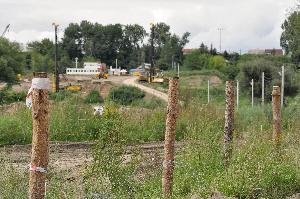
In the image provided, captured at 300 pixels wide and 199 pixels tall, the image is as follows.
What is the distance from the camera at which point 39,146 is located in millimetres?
6504

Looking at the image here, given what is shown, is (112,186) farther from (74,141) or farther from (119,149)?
(74,141)

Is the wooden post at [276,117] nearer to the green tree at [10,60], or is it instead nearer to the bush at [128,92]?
the bush at [128,92]

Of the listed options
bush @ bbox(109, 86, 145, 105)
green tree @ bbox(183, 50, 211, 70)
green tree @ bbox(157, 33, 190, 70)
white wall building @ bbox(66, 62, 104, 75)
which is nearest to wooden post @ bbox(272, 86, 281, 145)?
bush @ bbox(109, 86, 145, 105)

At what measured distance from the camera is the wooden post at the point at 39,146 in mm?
6488

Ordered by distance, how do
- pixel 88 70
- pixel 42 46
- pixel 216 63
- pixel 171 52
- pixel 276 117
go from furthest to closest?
1. pixel 42 46
2. pixel 171 52
3. pixel 216 63
4. pixel 88 70
5. pixel 276 117

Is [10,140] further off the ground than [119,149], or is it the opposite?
[119,149]

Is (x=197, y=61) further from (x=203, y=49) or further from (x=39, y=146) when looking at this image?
(x=39, y=146)

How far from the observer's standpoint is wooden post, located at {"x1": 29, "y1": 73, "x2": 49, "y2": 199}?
649cm

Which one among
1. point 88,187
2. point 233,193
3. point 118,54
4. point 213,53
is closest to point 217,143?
point 233,193

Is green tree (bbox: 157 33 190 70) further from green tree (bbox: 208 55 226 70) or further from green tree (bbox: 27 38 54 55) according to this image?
green tree (bbox: 27 38 54 55)

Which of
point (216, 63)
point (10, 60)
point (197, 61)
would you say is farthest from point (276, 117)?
point (197, 61)

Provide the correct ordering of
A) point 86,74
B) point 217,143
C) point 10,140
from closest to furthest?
point 217,143
point 10,140
point 86,74

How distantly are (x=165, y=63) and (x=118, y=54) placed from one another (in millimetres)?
18291

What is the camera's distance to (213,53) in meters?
104
